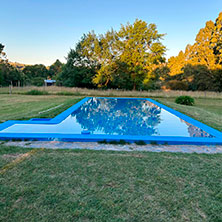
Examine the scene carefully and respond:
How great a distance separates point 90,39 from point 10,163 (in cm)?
1681

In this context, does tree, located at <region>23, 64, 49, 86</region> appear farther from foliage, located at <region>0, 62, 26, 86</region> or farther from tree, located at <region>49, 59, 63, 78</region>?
foliage, located at <region>0, 62, 26, 86</region>

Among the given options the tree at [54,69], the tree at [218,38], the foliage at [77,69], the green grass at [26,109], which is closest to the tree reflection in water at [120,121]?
the green grass at [26,109]

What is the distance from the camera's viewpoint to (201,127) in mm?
4219

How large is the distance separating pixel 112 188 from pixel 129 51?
15.3m

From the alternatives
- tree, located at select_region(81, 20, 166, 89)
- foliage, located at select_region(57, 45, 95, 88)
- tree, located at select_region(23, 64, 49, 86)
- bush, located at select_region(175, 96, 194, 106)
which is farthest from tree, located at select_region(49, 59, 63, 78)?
bush, located at select_region(175, 96, 194, 106)

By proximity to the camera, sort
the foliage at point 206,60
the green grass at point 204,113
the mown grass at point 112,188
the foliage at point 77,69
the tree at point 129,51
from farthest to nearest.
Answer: the foliage at point 206,60
the foliage at point 77,69
the tree at point 129,51
the green grass at point 204,113
the mown grass at point 112,188

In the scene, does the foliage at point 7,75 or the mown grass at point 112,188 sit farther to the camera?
the foliage at point 7,75

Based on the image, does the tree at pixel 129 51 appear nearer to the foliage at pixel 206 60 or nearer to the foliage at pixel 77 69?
the foliage at pixel 77 69

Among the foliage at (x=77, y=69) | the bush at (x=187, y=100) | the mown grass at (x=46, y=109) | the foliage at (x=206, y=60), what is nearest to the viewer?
the mown grass at (x=46, y=109)

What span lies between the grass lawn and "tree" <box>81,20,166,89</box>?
1377cm

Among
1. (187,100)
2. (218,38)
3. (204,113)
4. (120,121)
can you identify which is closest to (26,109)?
(120,121)

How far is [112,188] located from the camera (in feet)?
5.39

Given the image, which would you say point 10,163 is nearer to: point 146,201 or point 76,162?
point 76,162

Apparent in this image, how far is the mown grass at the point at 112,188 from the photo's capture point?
1.29 metres
